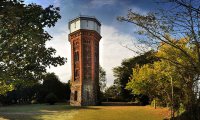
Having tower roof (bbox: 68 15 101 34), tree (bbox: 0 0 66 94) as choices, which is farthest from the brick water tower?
tree (bbox: 0 0 66 94)

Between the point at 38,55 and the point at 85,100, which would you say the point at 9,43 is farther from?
the point at 85,100

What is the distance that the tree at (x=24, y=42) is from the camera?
14414mm

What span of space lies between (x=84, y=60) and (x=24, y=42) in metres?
50.8

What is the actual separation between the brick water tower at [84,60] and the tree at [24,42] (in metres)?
47.2

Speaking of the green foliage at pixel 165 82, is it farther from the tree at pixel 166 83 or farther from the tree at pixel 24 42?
the tree at pixel 24 42

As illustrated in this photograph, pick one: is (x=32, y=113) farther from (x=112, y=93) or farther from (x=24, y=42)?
(x=112, y=93)

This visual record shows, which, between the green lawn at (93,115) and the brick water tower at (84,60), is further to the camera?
the brick water tower at (84,60)

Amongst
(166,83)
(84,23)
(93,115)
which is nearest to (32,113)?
(93,115)

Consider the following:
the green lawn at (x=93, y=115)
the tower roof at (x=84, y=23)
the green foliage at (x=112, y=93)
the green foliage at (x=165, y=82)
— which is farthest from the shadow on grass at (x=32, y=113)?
the green foliage at (x=112, y=93)

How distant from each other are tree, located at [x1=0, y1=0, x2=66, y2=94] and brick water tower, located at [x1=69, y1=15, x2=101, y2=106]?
47.2m

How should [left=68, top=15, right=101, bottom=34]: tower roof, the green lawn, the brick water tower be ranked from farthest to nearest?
[left=68, top=15, right=101, bottom=34]: tower roof
the brick water tower
the green lawn

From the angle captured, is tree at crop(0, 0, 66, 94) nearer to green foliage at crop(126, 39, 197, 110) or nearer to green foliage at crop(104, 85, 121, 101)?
green foliage at crop(126, 39, 197, 110)

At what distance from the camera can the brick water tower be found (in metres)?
66.2

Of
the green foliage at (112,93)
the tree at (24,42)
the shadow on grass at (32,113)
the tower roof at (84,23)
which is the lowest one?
the shadow on grass at (32,113)
